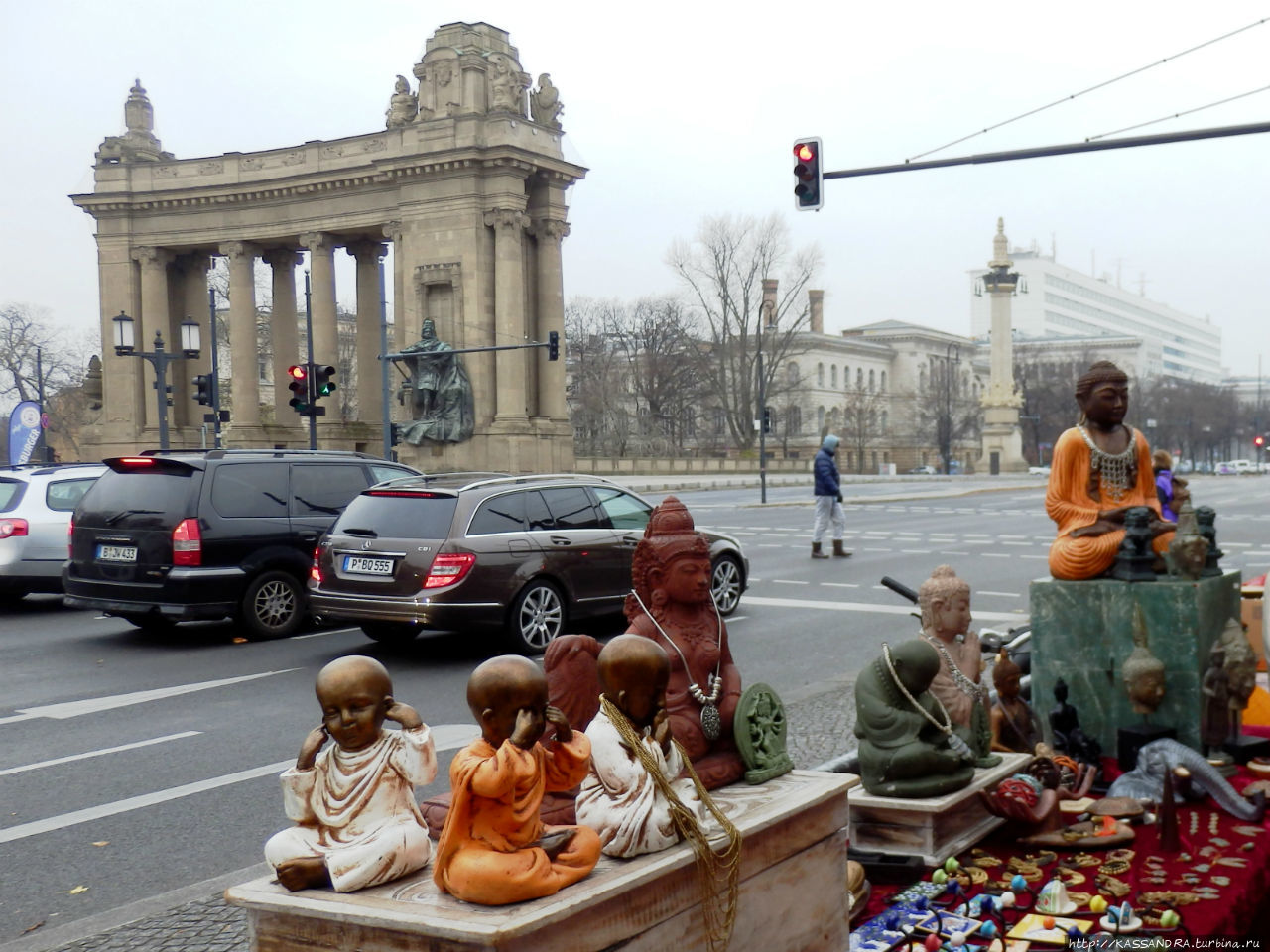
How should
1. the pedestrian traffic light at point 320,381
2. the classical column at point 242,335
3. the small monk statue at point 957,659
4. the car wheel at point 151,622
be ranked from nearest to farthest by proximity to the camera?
1. the small monk statue at point 957,659
2. the car wheel at point 151,622
3. the pedestrian traffic light at point 320,381
4. the classical column at point 242,335

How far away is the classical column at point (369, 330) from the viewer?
5588cm

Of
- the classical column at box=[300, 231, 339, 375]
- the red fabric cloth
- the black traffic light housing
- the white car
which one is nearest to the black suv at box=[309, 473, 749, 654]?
the white car

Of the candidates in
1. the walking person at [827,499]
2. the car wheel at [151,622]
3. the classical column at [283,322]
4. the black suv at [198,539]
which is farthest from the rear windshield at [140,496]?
the classical column at [283,322]

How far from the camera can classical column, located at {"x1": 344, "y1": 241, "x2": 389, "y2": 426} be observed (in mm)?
55875

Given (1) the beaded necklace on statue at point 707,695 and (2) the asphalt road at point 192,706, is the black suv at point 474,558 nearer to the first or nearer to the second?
(2) the asphalt road at point 192,706

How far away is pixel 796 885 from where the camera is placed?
3.58 m

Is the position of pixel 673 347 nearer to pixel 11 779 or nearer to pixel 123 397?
pixel 123 397

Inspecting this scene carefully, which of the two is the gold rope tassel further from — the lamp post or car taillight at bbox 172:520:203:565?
the lamp post

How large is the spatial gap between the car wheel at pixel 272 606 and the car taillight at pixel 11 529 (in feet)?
13.3

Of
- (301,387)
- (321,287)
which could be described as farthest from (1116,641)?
(321,287)

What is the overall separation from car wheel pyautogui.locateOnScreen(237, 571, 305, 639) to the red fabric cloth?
962cm

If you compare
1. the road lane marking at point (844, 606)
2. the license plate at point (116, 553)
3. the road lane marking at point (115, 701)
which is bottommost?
the road lane marking at point (115, 701)

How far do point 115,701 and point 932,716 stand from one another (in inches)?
287

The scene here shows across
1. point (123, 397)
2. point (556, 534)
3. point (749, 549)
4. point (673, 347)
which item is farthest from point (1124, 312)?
point (556, 534)
